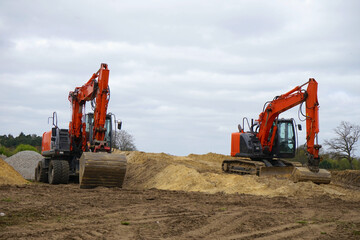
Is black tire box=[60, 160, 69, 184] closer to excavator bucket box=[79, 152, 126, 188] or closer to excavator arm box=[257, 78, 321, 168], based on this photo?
excavator bucket box=[79, 152, 126, 188]

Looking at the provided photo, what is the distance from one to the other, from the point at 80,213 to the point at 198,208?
9.57 feet

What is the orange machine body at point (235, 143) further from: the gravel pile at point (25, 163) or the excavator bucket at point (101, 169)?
the gravel pile at point (25, 163)

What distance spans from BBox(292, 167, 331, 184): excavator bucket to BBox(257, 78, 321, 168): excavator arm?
1.13 ft

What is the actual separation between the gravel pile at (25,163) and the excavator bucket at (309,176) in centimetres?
1805

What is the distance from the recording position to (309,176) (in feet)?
52.3

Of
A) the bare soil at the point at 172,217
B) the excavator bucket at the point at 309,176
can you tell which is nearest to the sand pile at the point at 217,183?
the excavator bucket at the point at 309,176

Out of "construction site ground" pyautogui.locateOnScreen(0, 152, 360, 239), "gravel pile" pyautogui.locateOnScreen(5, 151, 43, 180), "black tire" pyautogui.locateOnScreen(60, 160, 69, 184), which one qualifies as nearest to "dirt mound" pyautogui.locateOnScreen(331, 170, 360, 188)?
"construction site ground" pyautogui.locateOnScreen(0, 152, 360, 239)

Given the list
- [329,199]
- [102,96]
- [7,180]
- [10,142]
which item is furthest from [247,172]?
[10,142]

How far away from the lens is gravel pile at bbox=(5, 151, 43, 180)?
91.4ft

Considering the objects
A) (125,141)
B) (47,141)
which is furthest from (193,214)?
(125,141)

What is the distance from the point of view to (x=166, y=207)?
10742 millimetres

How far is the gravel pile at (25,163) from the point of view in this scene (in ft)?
91.4

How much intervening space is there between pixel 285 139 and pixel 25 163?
59.8 feet

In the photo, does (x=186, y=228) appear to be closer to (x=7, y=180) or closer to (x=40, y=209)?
(x=40, y=209)
